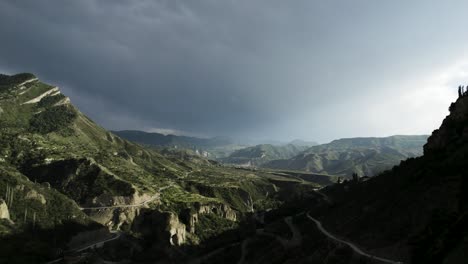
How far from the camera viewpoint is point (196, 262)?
153m

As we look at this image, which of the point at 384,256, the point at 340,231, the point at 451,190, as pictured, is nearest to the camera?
the point at 384,256

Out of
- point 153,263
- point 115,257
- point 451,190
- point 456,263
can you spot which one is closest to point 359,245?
point 451,190

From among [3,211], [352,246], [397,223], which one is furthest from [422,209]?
[3,211]

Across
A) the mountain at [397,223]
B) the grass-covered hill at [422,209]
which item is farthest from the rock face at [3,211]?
the grass-covered hill at [422,209]

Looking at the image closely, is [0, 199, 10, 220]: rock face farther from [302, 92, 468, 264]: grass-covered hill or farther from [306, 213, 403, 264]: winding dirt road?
[302, 92, 468, 264]: grass-covered hill

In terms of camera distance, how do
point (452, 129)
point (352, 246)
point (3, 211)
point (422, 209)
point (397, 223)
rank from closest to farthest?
point (422, 209)
point (397, 223)
point (352, 246)
point (452, 129)
point (3, 211)

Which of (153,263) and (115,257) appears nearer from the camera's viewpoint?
(153,263)

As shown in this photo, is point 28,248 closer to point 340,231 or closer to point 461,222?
point 340,231

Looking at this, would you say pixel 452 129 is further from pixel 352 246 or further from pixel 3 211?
pixel 3 211

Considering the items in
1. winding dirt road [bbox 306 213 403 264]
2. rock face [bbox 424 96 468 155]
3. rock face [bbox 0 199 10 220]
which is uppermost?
rock face [bbox 424 96 468 155]

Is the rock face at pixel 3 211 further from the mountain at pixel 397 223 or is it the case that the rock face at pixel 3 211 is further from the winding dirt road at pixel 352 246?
the winding dirt road at pixel 352 246

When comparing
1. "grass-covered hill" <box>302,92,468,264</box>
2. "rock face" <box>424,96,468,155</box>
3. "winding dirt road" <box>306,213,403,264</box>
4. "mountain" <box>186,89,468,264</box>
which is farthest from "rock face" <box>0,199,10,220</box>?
"rock face" <box>424,96,468,155</box>

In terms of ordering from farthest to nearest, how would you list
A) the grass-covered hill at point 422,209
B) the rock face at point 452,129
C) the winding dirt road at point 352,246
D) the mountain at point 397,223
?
the rock face at point 452,129 → the winding dirt road at point 352,246 → the mountain at point 397,223 → the grass-covered hill at point 422,209

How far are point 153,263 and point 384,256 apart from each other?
12645 cm
